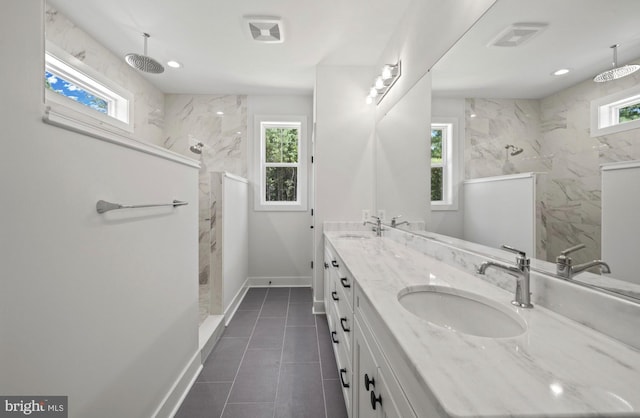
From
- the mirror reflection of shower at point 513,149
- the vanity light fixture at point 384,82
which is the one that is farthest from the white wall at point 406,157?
the mirror reflection of shower at point 513,149

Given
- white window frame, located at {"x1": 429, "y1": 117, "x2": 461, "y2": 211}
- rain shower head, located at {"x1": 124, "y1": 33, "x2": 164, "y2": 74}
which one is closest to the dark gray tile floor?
white window frame, located at {"x1": 429, "y1": 117, "x2": 461, "y2": 211}

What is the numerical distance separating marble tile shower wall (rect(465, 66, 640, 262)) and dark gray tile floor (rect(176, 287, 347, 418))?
141cm

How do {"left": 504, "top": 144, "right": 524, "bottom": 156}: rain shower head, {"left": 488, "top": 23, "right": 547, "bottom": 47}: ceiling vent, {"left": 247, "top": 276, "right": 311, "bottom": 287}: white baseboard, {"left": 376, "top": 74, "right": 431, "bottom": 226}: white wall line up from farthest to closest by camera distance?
{"left": 247, "top": 276, "right": 311, "bottom": 287}: white baseboard, {"left": 376, "top": 74, "right": 431, "bottom": 226}: white wall, {"left": 504, "top": 144, "right": 524, "bottom": 156}: rain shower head, {"left": 488, "top": 23, "right": 547, "bottom": 47}: ceiling vent

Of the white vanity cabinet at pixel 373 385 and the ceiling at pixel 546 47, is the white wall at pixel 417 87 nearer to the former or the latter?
the ceiling at pixel 546 47

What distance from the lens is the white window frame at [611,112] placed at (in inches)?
24.1

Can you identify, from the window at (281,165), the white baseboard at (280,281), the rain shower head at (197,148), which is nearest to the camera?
the rain shower head at (197,148)

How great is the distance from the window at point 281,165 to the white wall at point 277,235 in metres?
0.15

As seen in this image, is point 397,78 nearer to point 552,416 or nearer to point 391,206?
point 391,206

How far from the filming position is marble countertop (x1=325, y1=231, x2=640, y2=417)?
39 cm

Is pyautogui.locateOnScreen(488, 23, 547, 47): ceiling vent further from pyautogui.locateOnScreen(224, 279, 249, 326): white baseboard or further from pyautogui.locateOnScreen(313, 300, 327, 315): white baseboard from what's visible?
pyautogui.locateOnScreen(224, 279, 249, 326): white baseboard

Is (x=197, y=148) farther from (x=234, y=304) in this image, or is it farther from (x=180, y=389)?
(x=180, y=389)

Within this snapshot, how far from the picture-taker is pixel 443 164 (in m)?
1.35

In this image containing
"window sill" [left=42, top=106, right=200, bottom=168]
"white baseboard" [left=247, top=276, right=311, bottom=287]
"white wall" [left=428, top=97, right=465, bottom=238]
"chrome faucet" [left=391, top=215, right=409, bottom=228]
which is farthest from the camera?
"white baseboard" [left=247, top=276, right=311, bottom=287]

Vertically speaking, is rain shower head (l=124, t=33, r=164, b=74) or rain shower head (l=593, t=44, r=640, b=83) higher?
rain shower head (l=124, t=33, r=164, b=74)
